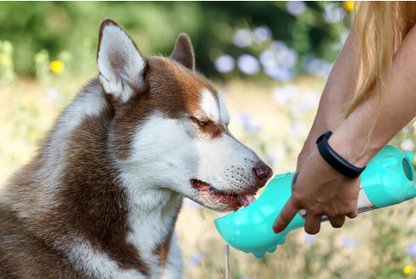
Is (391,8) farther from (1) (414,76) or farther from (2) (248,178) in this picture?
(2) (248,178)

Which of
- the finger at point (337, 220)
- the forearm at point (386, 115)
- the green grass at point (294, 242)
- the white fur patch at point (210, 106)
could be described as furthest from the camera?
the green grass at point (294, 242)

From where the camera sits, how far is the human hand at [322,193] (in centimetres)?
173

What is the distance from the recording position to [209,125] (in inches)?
95.7

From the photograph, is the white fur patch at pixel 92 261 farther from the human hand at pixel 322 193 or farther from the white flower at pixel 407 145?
the white flower at pixel 407 145

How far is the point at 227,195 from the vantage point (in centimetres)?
237

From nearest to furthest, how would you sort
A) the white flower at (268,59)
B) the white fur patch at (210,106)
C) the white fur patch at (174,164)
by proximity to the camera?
the white fur patch at (174,164) → the white fur patch at (210,106) → the white flower at (268,59)

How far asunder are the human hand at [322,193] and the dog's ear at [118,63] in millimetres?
997

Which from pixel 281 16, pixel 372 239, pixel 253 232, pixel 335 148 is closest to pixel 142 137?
pixel 253 232

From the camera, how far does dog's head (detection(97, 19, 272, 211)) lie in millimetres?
2309

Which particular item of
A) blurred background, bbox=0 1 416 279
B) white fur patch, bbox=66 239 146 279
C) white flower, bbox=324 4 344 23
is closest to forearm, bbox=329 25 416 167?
blurred background, bbox=0 1 416 279

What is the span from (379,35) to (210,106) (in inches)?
38.9

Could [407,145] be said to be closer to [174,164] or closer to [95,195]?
[174,164]

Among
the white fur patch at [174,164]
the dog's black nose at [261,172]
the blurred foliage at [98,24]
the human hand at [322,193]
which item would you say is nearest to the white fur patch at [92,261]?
the white fur patch at [174,164]

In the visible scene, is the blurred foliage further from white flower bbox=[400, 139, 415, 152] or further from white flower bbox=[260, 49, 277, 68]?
white flower bbox=[400, 139, 415, 152]
